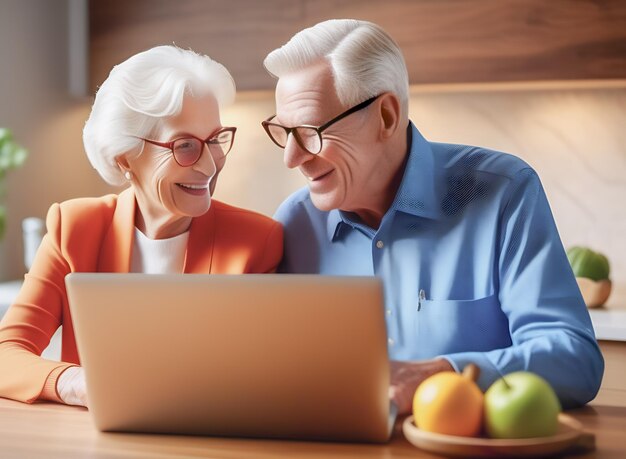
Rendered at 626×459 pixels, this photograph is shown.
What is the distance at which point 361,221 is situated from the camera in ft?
5.92

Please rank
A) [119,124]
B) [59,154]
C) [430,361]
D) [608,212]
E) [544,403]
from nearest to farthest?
[544,403] → [430,361] → [119,124] → [608,212] → [59,154]

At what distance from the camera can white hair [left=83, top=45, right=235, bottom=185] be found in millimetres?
1756

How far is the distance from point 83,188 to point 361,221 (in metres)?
2.07

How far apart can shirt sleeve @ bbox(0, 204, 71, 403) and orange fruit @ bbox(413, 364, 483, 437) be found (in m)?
0.61

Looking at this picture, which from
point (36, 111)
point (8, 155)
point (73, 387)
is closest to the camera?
point (73, 387)

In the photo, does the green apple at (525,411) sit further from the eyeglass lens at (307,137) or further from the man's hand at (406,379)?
the eyeglass lens at (307,137)

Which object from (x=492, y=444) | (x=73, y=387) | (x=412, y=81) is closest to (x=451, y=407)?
(x=492, y=444)

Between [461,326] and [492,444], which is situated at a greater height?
[492,444]

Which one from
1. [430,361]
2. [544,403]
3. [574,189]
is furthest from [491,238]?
[574,189]

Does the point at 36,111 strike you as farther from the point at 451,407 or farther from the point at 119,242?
the point at 451,407

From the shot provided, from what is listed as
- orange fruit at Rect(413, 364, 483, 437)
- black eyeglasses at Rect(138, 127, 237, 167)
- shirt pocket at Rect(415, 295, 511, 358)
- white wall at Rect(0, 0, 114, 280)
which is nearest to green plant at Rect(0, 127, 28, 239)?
white wall at Rect(0, 0, 114, 280)

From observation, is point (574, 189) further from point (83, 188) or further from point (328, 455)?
point (328, 455)

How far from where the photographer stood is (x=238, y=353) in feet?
3.61

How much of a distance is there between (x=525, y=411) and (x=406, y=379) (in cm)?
23
